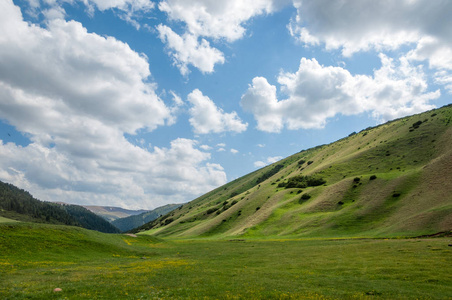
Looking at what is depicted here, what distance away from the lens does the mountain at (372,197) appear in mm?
62906

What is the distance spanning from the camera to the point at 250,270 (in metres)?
30.6

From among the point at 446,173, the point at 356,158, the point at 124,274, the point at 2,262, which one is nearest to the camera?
the point at 124,274

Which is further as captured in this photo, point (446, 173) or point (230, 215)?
point (230, 215)

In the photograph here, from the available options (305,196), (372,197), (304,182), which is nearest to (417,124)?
(304,182)

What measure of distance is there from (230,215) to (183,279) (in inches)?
4048

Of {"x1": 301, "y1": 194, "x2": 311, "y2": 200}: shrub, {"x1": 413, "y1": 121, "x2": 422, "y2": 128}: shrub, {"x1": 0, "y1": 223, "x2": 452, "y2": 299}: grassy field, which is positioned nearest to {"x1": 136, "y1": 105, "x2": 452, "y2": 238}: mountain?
{"x1": 301, "y1": 194, "x2": 311, "y2": 200}: shrub

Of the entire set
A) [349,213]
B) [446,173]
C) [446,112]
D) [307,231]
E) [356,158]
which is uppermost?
[446,112]

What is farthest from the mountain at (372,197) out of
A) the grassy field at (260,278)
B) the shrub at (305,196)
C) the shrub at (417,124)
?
the grassy field at (260,278)

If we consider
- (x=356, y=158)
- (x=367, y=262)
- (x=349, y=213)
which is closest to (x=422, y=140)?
(x=356, y=158)

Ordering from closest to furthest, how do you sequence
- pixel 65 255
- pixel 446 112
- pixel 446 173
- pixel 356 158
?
pixel 65 255 → pixel 446 173 → pixel 356 158 → pixel 446 112

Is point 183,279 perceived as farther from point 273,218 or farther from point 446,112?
point 446,112

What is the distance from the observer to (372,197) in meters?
79.9

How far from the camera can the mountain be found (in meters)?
62.9

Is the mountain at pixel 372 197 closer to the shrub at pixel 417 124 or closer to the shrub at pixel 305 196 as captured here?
the shrub at pixel 305 196
